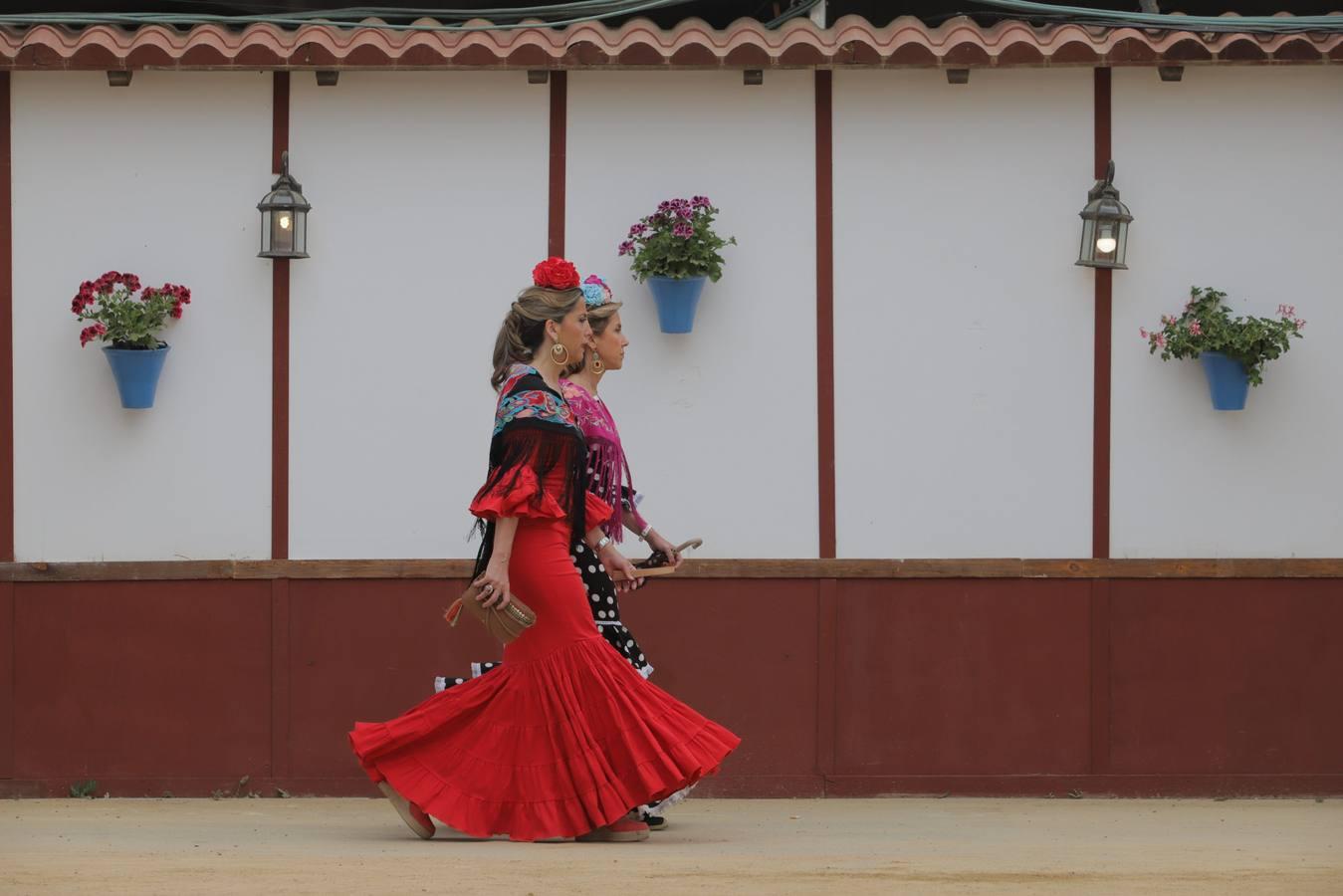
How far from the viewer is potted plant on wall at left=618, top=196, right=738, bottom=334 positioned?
28.6 ft

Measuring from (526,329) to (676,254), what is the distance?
202 centimetres

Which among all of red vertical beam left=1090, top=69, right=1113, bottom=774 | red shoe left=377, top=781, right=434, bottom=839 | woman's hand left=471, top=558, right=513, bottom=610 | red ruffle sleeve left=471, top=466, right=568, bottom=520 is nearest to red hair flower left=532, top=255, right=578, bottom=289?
red ruffle sleeve left=471, top=466, right=568, bottom=520

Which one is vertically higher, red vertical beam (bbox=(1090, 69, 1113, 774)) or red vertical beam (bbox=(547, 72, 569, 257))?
red vertical beam (bbox=(547, 72, 569, 257))

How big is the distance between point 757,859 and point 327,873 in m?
1.32

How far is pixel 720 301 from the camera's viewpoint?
29.6 feet

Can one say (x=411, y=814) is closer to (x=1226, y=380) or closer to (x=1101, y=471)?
(x=1101, y=471)

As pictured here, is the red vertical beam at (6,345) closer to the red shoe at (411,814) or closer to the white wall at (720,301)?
the white wall at (720,301)

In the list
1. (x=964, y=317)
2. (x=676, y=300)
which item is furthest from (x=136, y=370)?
(x=964, y=317)

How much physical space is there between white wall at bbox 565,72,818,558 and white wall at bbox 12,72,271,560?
58.6 inches

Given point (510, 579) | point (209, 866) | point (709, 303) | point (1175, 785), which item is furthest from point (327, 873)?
point (1175, 785)

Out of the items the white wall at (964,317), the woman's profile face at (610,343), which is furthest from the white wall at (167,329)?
the white wall at (964,317)

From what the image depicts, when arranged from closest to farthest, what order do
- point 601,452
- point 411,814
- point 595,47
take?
1. point 411,814
2. point 601,452
3. point 595,47

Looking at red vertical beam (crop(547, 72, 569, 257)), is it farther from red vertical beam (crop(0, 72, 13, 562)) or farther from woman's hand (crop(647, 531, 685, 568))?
red vertical beam (crop(0, 72, 13, 562))

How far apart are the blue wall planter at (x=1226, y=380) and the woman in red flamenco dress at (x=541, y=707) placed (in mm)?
3373
